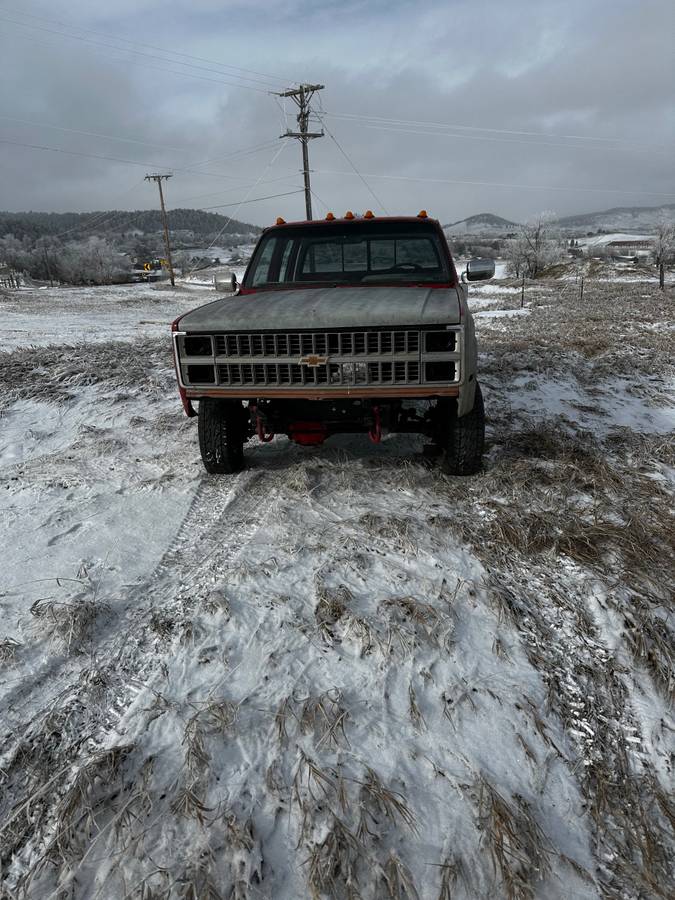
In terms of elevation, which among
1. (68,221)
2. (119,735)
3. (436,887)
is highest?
(68,221)

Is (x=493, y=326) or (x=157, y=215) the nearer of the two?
(x=493, y=326)

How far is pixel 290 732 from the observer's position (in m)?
2.08

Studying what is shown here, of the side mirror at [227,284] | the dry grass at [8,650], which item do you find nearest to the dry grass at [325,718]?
the dry grass at [8,650]

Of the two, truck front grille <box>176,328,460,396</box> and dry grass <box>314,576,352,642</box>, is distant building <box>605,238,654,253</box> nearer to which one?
truck front grille <box>176,328,460,396</box>

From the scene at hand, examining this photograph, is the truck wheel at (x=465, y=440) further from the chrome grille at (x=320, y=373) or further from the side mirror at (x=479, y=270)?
the side mirror at (x=479, y=270)

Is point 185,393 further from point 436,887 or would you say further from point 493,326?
point 493,326

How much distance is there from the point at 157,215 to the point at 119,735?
21261 cm

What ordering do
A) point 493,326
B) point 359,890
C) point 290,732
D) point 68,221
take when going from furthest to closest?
point 68,221 < point 493,326 < point 290,732 < point 359,890

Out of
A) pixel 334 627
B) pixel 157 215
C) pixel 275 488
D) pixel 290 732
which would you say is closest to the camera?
pixel 290 732

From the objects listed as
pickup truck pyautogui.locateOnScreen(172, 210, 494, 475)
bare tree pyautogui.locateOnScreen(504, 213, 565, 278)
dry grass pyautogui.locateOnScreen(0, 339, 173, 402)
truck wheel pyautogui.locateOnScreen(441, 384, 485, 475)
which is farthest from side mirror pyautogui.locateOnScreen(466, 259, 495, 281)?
bare tree pyautogui.locateOnScreen(504, 213, 565, 278)

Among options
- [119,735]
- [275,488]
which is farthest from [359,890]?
[275,488]

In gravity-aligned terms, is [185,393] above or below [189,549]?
above

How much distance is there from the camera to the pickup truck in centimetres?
357

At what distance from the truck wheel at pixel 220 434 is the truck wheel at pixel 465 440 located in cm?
170
